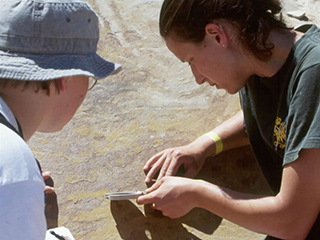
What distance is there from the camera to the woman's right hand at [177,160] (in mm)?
1872

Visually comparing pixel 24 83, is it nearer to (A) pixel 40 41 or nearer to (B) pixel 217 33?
(A) pixel 40 41

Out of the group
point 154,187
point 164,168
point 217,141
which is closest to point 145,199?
point 154,187

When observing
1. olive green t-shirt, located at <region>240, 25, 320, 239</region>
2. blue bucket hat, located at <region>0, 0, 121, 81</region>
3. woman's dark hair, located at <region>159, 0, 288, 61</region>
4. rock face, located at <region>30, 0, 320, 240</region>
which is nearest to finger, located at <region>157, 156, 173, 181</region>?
rock face, located at <region>30, 0, 320, 240</region>

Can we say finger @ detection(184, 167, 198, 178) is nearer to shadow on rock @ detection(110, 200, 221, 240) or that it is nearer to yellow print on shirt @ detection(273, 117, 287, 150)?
shadow on rock @ detection(110, 200, 221, 240)

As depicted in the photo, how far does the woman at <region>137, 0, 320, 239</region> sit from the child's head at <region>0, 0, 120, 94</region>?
0.40 metres

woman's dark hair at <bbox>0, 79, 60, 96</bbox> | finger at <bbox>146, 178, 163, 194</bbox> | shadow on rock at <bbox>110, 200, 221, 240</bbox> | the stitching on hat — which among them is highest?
the stitching on hat

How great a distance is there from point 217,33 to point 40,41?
620 mm

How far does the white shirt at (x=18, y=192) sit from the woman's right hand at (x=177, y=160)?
0.86 m

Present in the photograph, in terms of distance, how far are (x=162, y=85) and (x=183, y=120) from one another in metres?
0.31

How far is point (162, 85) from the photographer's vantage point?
241cm

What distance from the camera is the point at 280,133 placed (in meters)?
1.48

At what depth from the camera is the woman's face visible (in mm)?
1475

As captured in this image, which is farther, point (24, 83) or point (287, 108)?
point (287, 108)

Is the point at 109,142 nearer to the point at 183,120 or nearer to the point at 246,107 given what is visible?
the point at 183,120
